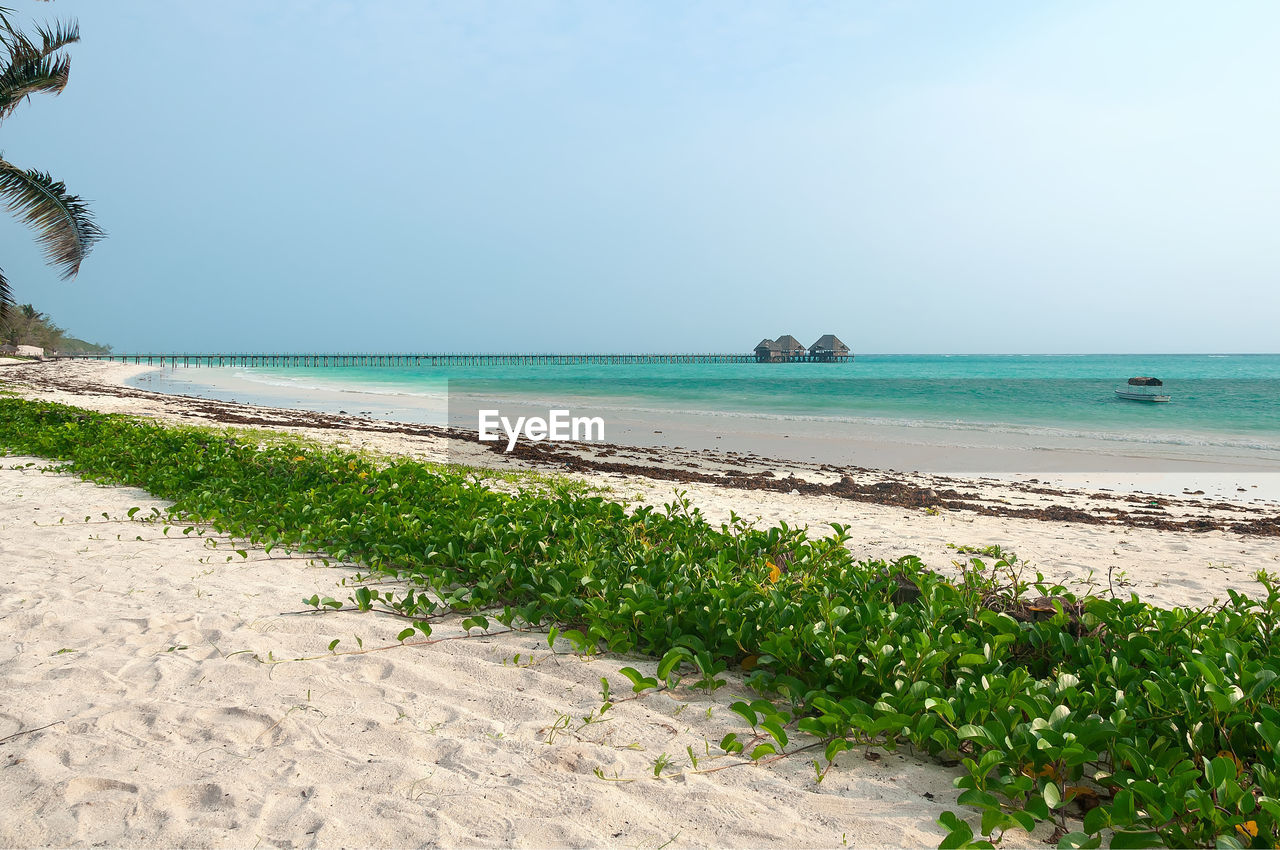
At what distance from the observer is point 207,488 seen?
18.6 feet

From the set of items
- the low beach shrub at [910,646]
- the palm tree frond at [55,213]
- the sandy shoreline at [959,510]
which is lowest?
the sandy shoreline at [959,510]


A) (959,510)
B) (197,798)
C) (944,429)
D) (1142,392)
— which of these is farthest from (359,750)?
(1142,392)

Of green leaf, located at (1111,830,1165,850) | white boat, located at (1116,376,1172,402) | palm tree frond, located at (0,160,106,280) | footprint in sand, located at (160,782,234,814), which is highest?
palm tree frond, located at (0,160,106,280)

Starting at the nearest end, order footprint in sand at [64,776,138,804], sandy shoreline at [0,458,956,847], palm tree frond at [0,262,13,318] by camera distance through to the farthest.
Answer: sandy shoreline at [0,458,956,847], footprint in sand at [64,776,138,804], palm tree frond at [0,262,13,318]

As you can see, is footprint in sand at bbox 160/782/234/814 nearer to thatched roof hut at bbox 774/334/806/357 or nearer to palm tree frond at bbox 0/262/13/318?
palm tree frond at bbox 0/262/13/318

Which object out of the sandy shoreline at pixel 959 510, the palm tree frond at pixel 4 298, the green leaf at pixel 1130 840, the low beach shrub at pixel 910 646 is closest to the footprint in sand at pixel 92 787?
the low beach shrub at pixel 910 646

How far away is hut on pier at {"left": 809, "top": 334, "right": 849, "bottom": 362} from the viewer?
10152cm

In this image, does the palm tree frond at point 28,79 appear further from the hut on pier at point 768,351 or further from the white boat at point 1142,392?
the hut on pier at point 768,351

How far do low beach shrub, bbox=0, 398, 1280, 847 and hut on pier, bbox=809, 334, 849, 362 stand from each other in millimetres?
100744

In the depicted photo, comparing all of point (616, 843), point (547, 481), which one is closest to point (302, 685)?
point (616, 843)

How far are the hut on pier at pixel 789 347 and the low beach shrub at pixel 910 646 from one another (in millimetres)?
102458

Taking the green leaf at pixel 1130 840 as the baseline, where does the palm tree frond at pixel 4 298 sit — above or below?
above

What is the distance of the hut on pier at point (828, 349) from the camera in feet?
333

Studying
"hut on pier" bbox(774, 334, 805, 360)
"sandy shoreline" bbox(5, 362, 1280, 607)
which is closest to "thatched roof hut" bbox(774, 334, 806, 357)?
"hut on pier" bbox(774, 334, 805, 360)
